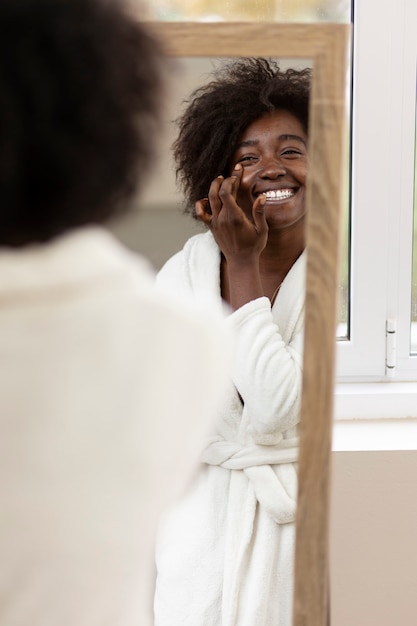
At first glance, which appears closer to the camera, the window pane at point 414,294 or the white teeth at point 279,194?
the white teeth at point 279,194

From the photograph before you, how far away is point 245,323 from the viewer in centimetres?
95

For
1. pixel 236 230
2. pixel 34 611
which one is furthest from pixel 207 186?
pixel 34 611

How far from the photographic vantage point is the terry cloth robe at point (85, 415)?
0.55 metres

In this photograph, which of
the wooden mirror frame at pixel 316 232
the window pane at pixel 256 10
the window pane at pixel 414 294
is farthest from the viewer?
the window pane at pixel 414 294

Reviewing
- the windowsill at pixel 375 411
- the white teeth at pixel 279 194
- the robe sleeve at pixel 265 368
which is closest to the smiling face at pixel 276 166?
the white teeth at pixel 279 194

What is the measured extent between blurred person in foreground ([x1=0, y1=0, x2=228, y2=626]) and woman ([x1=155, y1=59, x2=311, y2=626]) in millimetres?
331

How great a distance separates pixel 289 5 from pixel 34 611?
1.17 metres

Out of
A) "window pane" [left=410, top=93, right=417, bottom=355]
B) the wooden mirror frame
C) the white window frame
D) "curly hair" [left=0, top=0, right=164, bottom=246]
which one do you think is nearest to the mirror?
the wooden mirror frame

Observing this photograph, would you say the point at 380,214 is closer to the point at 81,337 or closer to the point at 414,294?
the point at 414,294

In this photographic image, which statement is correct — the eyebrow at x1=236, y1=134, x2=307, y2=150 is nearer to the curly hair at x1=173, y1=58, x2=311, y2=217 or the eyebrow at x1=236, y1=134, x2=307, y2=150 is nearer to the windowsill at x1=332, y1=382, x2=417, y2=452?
the curly hair at x1=173, y1=58, x2=311, y2=217

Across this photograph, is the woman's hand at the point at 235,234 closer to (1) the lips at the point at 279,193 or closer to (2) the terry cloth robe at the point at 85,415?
(1) the lips at the point at 279,193

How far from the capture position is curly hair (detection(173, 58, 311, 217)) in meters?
0.93

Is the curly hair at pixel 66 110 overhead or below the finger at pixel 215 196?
below

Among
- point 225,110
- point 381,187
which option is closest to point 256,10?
point 381,187
